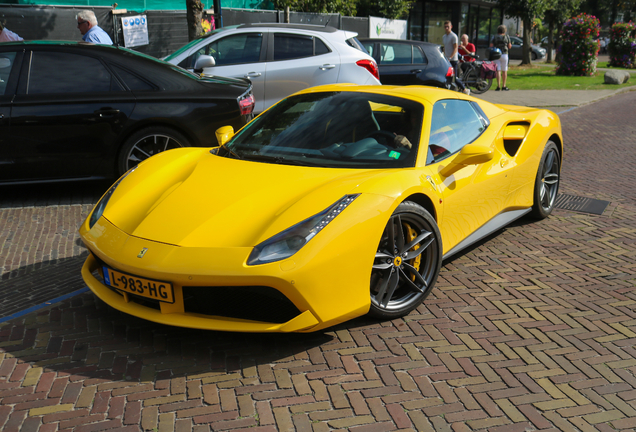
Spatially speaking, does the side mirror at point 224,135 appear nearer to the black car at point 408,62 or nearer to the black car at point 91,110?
the black car at point 91,110

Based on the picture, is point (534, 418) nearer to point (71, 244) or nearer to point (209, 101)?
point (71, 244)

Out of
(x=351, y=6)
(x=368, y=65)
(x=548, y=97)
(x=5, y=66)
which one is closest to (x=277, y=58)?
(x=368, y=65)

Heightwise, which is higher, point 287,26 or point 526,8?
point 526,8

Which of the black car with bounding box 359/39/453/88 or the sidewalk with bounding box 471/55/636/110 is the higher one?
the black car with bounding box 359/39/453/88

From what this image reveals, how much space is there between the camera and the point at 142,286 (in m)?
3.04

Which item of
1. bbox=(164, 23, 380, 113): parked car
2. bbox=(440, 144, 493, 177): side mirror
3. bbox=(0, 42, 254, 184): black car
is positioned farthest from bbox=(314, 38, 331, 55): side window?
bbox=(440, 144, 493, 177): side mirror

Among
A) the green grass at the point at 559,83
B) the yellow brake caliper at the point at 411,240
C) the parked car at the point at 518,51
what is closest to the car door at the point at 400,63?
the green grass at the point at 559,83

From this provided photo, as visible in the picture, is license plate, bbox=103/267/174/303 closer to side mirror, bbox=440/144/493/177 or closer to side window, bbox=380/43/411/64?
side mirror, bbox=440/144/493/177

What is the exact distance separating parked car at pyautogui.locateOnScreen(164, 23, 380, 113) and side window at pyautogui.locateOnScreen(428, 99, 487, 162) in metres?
4.75

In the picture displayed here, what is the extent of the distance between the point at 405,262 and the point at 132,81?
383 cm

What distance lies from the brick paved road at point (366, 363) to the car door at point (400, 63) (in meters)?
8.80

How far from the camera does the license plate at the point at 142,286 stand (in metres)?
2.98

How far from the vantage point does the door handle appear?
5.79 meters

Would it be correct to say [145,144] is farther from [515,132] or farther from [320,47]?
[320,47]
